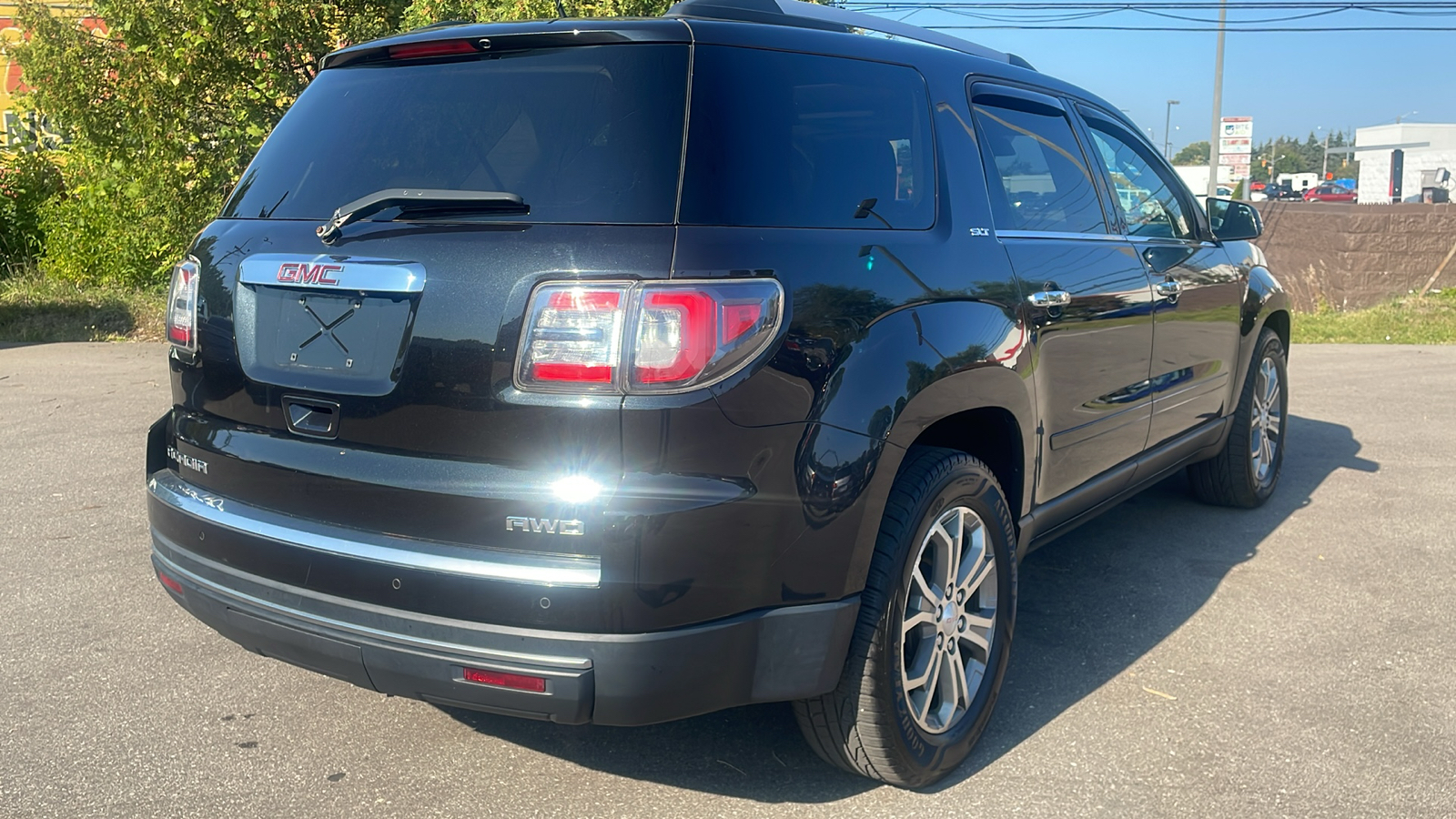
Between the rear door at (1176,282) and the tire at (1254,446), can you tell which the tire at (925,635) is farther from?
the tire at (1254,446)

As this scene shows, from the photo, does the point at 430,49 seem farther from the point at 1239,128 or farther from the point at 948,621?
the point at 1239,128

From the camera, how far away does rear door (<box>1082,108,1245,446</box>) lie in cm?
431

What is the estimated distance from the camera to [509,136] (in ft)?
8.54

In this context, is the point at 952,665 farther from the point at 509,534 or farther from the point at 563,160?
the point at 563,160

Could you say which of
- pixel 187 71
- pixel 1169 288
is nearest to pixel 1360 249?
pixel 1169 288

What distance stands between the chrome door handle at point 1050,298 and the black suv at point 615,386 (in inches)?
5.9

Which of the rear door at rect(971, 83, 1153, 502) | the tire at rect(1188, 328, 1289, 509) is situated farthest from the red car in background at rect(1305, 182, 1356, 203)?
the rear door at rect(971, 83, 1153, 502)

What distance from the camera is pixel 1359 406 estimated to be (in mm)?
8578

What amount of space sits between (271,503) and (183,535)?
0.34m

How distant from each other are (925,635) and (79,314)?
36.2 feet

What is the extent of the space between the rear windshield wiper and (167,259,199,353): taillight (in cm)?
48

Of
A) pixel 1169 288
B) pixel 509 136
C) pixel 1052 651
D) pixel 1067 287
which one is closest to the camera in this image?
pixel 509 136

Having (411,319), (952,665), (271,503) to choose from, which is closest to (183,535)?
(271,503)

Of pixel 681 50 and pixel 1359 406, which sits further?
pixel 1359 406
